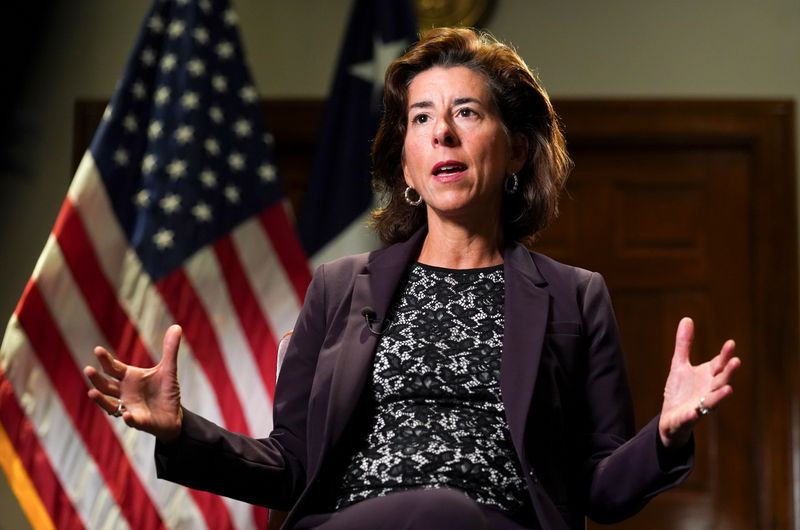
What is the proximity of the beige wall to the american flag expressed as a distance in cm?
83

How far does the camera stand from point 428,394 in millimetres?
1705

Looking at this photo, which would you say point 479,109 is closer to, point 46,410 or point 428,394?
point 428,394

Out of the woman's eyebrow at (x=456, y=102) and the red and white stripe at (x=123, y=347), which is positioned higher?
the woman's eyebrow at (x=456, y=102)

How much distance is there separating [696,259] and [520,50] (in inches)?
40.2

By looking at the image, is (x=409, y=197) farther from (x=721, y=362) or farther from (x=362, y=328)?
(x=721, y=362)

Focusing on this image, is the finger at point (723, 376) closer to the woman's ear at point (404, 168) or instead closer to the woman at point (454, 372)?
the woman at point (454, 372)

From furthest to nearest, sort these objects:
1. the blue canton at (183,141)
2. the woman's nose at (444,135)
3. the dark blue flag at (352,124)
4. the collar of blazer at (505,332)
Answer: the dark blue flag at (352,124) < the blue canton at (183,141) < the woman's nose at (444,135) < the collar of blazer at (505,332)

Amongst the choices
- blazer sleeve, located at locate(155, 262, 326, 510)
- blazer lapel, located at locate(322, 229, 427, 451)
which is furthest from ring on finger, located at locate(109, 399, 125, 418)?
blazer lapel, located at locate(322, 229, 427, 451)

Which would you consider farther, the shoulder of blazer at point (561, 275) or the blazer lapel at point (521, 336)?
the shoulder of blazer at point (561, 275)

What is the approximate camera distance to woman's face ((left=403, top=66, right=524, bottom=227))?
1848 millimetres

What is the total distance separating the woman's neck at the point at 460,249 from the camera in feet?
6.26

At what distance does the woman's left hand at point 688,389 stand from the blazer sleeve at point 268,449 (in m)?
0.60

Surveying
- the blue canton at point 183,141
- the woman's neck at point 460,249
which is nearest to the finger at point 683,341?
the woman's neck at point 460,249

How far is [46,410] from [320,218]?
102 centimetres
